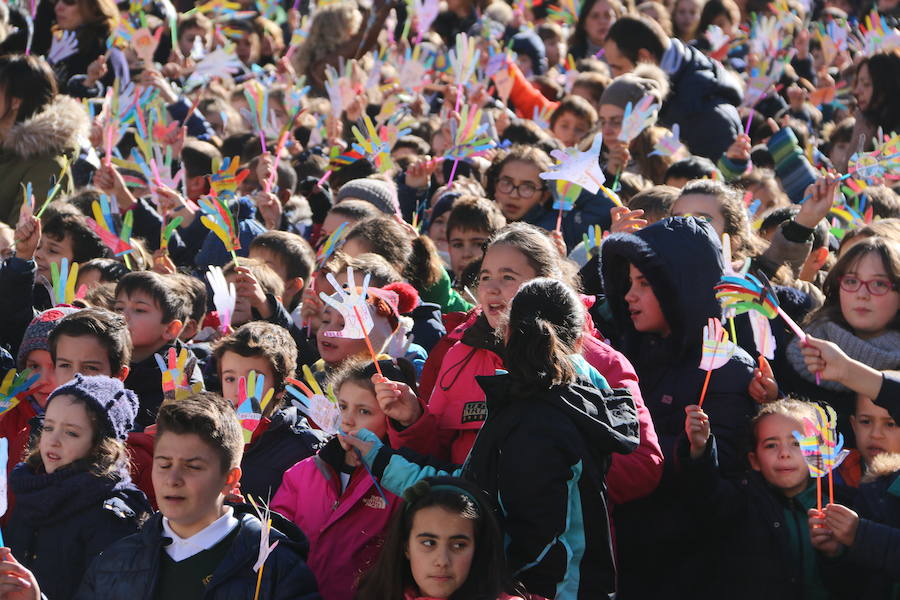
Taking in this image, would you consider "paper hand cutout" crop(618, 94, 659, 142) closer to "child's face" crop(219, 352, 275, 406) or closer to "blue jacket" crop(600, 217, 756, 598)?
"blue jacket" crop(600, 217, 756, 598)

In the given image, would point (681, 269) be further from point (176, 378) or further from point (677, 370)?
point (176, 378)

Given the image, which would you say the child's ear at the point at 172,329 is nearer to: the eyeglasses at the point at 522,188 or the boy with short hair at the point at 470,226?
the boy with short hair at the point at 470,226

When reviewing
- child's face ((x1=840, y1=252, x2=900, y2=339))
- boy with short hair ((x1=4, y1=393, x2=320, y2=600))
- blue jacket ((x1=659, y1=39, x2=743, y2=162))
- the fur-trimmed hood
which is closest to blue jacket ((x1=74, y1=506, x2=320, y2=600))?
boy with short hair ((x1=4, y1=393, x2=320, y2=600))

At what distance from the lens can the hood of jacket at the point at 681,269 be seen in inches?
170

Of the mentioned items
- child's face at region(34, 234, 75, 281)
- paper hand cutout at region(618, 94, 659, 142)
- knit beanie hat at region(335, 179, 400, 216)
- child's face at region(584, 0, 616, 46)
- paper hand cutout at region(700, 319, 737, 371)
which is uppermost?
child's face at region(584, 0, 616, 46)

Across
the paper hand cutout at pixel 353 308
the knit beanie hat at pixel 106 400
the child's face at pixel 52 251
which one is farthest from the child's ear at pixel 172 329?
the child's face at pixel 52 251

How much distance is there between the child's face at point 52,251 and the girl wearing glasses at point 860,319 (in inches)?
139

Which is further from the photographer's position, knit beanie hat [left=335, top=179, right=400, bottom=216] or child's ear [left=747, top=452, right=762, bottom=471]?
knit beanie hat [left=335, top=179, right=400, bottom=216]

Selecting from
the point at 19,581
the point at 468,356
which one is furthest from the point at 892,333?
the point at 19,581

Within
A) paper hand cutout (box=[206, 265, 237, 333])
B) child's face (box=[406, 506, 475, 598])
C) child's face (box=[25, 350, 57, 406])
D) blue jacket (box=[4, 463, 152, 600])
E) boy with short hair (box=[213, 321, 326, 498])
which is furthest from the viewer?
paper hand cutout (box=[206, 265, 237, 333])

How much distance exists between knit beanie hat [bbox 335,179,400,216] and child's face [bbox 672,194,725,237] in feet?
6.74

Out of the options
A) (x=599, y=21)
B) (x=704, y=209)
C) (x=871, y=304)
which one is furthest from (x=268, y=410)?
(x=599, y=21)

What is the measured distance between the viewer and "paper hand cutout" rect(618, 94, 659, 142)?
22.2ft

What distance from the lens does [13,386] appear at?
485 cm
